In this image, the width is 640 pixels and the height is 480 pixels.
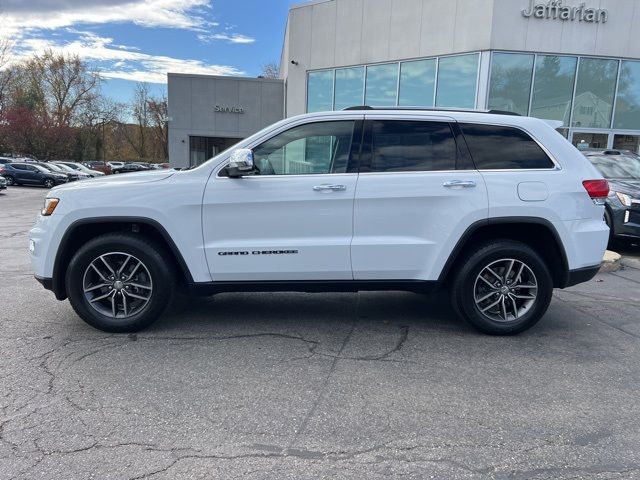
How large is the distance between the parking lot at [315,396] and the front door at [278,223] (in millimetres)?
672

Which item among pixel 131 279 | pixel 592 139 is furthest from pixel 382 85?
pixel 131 279

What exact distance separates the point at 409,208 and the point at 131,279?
2.58 metres

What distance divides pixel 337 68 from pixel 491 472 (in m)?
18.9

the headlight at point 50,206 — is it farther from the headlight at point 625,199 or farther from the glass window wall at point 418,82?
the glass window wall at point 418,82

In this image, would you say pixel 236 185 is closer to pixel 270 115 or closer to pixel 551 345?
pixel 551 345

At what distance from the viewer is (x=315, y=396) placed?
133 inches

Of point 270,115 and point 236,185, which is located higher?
point 270,115

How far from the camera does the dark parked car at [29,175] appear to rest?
95.3 ft

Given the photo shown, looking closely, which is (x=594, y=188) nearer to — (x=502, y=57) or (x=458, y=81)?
(x=502, y=57)

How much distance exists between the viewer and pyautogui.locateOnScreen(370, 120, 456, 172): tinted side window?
445cm

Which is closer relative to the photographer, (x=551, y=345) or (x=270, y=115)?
(x=551, y=345)

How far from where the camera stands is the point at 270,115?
2916 centimetres

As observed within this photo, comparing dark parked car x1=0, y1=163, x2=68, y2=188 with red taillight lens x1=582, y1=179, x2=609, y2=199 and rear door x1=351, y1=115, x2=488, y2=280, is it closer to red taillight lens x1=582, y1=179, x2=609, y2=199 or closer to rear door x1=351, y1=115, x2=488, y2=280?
rear door x1=351, y1=115, x2=488, y2=280

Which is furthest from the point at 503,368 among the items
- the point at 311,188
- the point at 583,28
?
the point at 583,28
